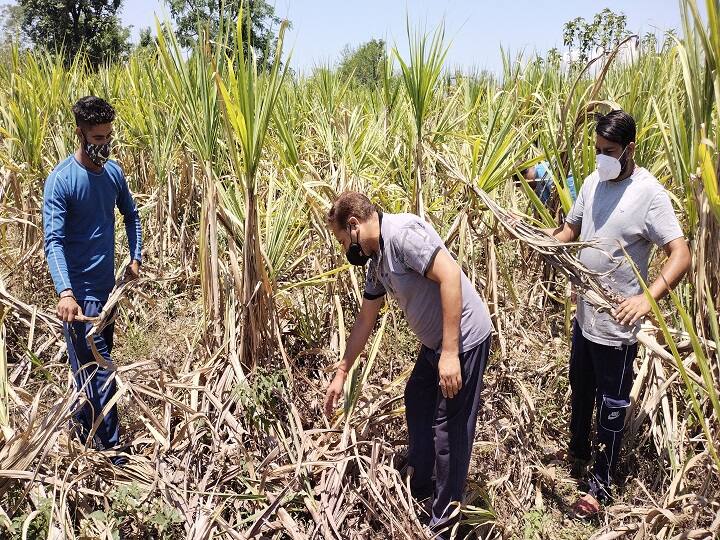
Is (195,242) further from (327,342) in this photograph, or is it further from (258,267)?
(258,267)

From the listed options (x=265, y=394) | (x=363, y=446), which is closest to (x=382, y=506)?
(x=363, y=446)

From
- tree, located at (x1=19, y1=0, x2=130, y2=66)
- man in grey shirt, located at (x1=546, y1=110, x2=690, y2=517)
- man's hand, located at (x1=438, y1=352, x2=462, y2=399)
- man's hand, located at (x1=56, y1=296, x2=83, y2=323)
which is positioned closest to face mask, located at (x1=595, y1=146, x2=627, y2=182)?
man in grey shirt, located at (x1=546, y1=110, x2=690, y2=517)

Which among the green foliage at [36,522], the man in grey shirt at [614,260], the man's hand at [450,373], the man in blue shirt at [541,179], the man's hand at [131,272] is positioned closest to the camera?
→ the green foliage at [36,522]

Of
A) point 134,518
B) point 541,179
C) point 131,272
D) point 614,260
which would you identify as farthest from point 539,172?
point 134,518

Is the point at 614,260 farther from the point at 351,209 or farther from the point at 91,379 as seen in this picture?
the point at 91,379

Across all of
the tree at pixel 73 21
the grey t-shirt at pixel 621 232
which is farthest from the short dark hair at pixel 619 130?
the tree at pixel 73 21

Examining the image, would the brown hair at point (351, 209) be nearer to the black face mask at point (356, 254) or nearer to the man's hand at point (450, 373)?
the black face mask at point (356, 254)

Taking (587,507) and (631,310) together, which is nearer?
(631,310)

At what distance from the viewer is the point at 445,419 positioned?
194 centimetres

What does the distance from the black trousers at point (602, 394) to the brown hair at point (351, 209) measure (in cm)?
101

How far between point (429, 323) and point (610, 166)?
2.77 feet

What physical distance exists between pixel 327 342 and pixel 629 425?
143 cm

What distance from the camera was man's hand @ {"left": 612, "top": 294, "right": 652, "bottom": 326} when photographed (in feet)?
6.28

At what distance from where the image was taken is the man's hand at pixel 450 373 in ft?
5.95
